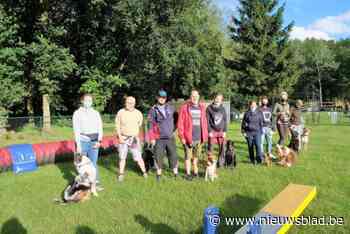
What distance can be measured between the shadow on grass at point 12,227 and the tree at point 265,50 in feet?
91.8

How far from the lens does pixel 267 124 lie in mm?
9547

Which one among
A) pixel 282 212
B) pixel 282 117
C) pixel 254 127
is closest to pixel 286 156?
pixel 254 127

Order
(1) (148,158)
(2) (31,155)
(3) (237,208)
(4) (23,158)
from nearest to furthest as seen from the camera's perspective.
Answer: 1. (3) (237,208)
2. (1) (148,158)
3. (4) (23,158)
4. (2) (31,155)

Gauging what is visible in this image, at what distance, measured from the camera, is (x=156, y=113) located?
7250 mm

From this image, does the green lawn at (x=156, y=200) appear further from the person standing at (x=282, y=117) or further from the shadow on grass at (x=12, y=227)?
the person standing at (x=282, y=117)

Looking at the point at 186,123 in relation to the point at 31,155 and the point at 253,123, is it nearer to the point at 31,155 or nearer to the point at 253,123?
the point at 253,123

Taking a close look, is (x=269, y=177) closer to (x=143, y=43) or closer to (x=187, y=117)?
(x=187, y=117)

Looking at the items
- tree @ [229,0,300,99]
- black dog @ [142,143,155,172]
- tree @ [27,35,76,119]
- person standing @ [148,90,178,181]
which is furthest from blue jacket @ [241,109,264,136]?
tree @ [229,0,300,99]

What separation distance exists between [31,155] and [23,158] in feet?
0.85

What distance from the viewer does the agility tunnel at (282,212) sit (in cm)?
378

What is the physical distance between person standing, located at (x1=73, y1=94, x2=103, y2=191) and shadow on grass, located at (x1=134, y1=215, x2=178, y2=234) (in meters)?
1.97

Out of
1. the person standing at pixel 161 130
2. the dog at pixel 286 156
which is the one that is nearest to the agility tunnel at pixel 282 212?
the dog at pixel 286 156

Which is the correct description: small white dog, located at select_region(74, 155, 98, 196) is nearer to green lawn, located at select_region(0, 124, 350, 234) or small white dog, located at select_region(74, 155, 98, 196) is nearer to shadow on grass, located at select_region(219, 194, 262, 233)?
green lawn, located at select_region(0, 124, 350, 234)

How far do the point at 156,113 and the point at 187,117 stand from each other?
70 centimetres
